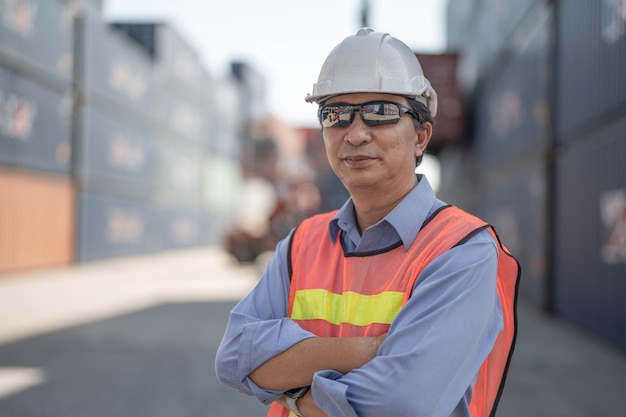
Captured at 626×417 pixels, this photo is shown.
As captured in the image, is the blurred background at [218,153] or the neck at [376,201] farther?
the blurred background at [218,153]

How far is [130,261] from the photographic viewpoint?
21203 mm

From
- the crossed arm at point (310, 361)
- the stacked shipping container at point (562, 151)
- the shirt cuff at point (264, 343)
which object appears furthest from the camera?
the stacked shipping container at point (562, 151)

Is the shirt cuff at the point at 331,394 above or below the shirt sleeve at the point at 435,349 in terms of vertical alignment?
below

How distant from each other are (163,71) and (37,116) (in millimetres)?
10878

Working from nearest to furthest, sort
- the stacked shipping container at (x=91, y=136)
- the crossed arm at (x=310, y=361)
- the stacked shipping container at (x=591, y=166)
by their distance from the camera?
the crossed arm at (x=310, y=361) < the stacked shipping container at (x=591, y=166) < the stacked shipping container at (x=91, y=136)

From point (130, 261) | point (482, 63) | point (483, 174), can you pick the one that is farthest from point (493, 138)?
point (130, 261)

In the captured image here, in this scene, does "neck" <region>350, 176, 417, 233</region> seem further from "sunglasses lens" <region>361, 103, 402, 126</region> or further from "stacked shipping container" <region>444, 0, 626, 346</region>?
"stacked shipping container" <region>444, 0, 626, 346</region>

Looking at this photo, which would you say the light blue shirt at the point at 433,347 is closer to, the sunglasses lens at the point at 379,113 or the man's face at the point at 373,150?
the man's face at the point at 373,150

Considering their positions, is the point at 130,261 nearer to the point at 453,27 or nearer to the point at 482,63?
the point at 482,63

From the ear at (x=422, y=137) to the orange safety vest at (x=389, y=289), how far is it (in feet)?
0.69

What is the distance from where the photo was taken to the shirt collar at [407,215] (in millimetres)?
1491

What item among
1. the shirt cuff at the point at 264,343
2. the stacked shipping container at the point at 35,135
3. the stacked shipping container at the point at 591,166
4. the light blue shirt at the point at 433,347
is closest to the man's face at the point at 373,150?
the light blue shirt at the point at 433,347

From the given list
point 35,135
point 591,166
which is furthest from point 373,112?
point 35,135

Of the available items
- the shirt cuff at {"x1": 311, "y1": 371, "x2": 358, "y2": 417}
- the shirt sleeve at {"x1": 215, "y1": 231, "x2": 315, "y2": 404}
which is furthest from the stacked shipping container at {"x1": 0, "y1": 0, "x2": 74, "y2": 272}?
the shirt cuff at {"x1": 311, "y1": 371, "x2": 358, "y2": 417}
